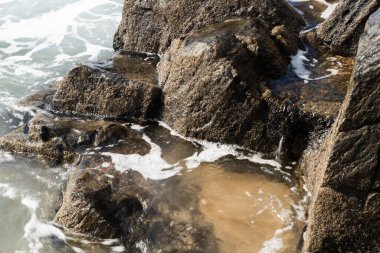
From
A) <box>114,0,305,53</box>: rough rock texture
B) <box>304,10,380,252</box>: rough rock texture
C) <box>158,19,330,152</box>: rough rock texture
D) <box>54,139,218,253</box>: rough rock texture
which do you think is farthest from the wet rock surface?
<box>304,10,380,252</box>: rough rock texture

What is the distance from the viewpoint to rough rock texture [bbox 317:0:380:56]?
9.38 meters

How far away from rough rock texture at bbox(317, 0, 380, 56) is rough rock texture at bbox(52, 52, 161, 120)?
4447mm

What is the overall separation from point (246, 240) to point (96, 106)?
5093mm

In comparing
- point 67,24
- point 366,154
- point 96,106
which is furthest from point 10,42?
point 366,154

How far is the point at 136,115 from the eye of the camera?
30.2ft

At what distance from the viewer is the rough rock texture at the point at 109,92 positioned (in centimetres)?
915

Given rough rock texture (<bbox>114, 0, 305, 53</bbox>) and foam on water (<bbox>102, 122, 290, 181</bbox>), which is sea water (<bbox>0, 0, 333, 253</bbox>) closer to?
foam on water (<bbox>102, 122, 290, 181</bbox>)

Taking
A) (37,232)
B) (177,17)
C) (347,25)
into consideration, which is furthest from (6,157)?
(347,25)

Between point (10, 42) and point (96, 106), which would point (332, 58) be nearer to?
point (96, 106)

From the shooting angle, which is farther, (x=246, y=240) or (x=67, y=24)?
(x=67, y=24)

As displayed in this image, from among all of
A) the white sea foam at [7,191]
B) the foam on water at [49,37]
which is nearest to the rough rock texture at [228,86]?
the white sea foam at [7,191]

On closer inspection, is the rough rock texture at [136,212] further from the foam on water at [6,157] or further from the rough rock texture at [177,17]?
the rough rock texture at [177,17]

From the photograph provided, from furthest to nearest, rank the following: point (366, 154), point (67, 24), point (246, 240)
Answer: point (67, 24), point (246, 240), point (366, 154)

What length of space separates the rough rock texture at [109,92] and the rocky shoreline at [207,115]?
1.0 inches
